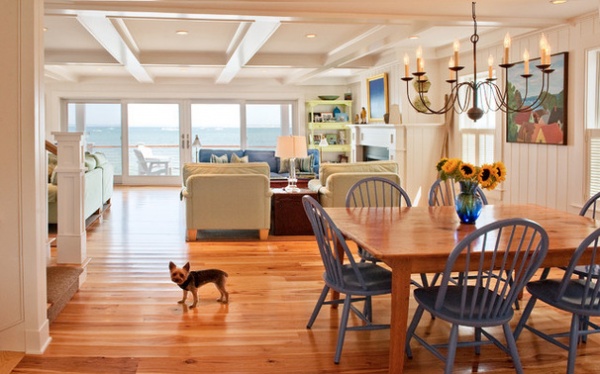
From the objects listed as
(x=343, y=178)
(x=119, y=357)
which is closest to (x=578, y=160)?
(x=343, y=178)

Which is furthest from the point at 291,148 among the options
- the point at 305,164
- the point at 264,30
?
the point at 305,164

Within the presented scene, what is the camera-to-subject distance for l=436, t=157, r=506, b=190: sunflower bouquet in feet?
12.0

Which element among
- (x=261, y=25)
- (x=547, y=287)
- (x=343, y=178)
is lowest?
(x=547, y=287)

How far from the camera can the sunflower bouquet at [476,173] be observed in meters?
3.66

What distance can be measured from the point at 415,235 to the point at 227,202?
380 cm

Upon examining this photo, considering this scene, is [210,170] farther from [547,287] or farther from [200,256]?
[547,287]

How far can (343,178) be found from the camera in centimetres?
693

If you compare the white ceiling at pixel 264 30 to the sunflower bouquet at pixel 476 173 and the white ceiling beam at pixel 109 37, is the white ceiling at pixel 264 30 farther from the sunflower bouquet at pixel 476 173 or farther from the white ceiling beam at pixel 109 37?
the sunflower bouquet at pixel 476 173

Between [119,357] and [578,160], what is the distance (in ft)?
15.0

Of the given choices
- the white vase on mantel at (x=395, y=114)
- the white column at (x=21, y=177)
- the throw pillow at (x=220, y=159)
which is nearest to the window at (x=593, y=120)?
the white vase on mantel at (x=395, y=114)

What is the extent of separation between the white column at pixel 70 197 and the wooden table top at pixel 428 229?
226 cm

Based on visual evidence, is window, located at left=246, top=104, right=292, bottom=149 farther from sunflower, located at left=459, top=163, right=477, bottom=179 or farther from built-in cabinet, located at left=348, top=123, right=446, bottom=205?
sunflower, located at left=459, top=163, right=477, bottom=179

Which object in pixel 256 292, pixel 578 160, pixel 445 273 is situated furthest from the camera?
pixel 578 160

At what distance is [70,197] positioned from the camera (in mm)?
5258
